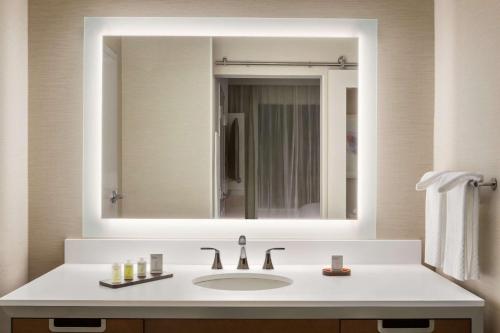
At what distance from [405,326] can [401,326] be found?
0.02 metres

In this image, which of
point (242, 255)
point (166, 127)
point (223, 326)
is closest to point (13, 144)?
point (166, 127)

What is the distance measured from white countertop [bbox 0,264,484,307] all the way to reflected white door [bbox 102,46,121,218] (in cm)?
34

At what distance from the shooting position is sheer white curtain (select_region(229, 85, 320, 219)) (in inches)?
92.7

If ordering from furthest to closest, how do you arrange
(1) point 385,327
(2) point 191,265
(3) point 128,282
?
(2) point 191,265 < (3) point 128,282 < (1) point 385,327

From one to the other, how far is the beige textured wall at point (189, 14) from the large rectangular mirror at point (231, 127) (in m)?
0.13

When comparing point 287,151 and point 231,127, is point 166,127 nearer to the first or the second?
point 231,127

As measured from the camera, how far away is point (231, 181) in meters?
2.37

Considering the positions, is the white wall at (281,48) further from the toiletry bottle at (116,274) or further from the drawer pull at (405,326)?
the drawer pull at (405,326)

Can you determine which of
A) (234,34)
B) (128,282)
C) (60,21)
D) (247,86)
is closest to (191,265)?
(128,282)

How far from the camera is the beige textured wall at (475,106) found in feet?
5.90

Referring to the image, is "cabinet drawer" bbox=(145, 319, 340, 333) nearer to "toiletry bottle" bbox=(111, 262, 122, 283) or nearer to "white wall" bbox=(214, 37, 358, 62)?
"toiletry bottle" bbox=(111, 262, 122, 283)

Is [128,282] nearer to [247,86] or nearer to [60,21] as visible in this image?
[247,86]

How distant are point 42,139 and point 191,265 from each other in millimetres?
897

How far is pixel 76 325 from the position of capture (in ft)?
5.78
